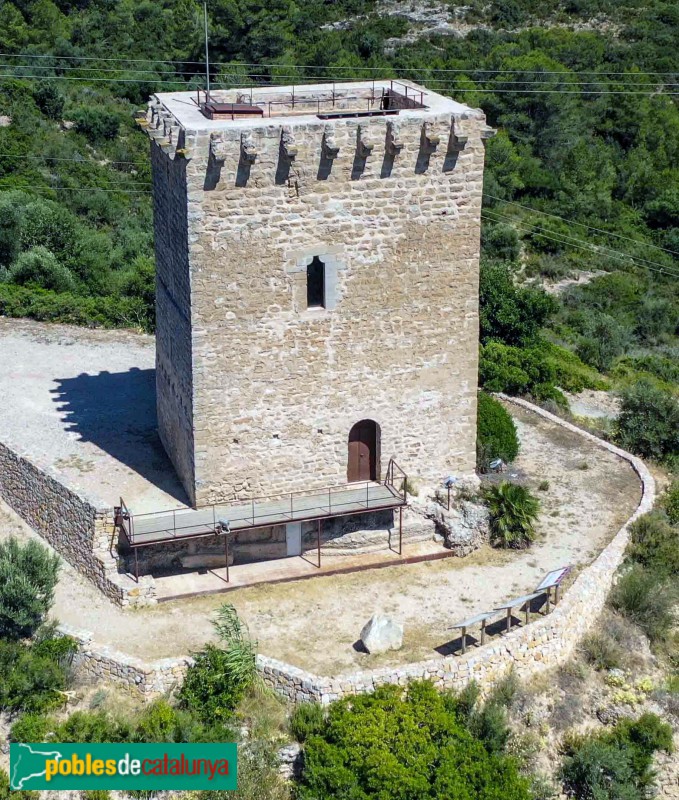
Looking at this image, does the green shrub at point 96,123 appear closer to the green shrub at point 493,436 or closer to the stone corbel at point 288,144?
the green shrub at point 493,436

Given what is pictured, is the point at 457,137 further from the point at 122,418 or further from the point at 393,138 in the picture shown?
the point at 122,418

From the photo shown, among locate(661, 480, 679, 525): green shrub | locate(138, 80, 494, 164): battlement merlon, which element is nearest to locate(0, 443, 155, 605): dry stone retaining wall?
locate(138, 80, 494, 164): battlement merlon

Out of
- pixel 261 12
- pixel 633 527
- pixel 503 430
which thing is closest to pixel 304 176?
pixel 503 430

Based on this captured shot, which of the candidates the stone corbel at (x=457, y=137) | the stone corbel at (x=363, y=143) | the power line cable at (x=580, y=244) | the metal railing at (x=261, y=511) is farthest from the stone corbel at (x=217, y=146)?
the power line cable at (x=580, y=244)

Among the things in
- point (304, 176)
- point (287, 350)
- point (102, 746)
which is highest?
point (304, 176)

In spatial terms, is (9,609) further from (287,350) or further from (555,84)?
(555,84)

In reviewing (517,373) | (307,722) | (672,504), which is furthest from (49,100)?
(307,722)
